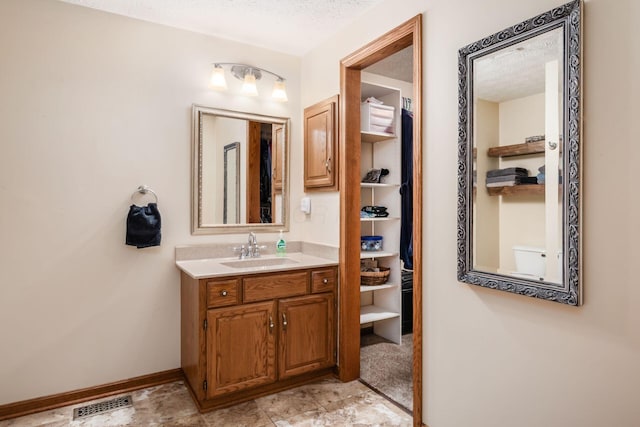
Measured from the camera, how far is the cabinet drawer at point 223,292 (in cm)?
229

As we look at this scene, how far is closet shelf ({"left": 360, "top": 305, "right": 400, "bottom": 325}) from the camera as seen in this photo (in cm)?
318

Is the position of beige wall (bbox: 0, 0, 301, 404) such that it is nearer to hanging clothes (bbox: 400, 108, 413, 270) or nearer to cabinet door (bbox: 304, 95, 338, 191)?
cabinet door (bbox: 304, 95, 338, 191)

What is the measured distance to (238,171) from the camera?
116 inches

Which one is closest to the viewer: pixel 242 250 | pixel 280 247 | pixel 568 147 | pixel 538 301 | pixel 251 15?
pixel 568 147

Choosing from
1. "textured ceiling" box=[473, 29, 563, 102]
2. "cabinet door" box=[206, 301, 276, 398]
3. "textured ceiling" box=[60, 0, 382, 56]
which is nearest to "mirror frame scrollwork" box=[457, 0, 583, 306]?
"textured ceiling" box=[473, 29, 563, 102]

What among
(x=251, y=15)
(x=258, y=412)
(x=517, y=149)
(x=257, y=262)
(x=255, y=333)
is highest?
(x=251, y=15)

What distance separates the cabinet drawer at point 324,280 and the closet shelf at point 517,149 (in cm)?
142

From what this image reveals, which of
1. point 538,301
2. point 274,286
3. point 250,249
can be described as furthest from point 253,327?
point 538,301

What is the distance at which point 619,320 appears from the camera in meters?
1.30

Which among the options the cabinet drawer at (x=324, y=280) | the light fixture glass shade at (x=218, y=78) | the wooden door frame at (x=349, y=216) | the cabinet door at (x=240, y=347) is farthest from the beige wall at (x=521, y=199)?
the light fixture glass shade at (x=218, y=78)

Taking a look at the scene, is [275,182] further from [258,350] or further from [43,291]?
[43,291]

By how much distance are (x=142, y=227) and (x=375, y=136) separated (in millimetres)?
1968

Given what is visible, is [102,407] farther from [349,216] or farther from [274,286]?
[349,216]

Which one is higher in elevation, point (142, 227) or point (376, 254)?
point (142, 227)
